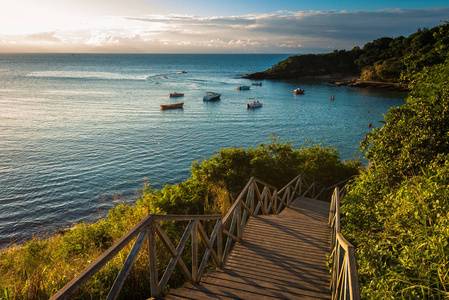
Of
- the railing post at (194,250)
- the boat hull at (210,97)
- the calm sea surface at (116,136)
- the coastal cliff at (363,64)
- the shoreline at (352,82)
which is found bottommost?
the calm sea surface at (116,136)

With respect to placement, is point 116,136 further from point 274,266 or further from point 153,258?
point 153,258

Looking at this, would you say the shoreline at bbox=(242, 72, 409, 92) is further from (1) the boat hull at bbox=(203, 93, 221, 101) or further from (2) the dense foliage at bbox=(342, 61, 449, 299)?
(2) the dense foliage at bbox=(342, 61, 449, 299)

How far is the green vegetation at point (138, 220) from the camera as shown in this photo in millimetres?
5125

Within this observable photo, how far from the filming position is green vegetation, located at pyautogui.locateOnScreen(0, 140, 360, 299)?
16.8 ft

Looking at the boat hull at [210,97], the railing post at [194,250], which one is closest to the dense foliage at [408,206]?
Result: the railing post at [194,250]

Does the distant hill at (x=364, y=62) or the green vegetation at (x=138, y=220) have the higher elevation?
the distant hill at (x=364, y=62)

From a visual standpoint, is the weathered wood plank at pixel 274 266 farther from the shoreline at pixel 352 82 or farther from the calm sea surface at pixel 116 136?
the shoreline at pixel 352 82

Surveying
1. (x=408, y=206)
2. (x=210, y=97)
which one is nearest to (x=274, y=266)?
(x=408, y=206)

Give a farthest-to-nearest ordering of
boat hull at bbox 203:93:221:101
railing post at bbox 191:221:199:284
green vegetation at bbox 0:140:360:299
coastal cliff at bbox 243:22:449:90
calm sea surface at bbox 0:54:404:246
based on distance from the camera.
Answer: coastal cliff at bbox 243:22:449:90 → boat hull at bbox 203:93:221:101 → calm sea surface at bbox 0:54:404:246 → green vegetation at bbox 0:140:360:299 → railing post at bbox 191:221:199:284

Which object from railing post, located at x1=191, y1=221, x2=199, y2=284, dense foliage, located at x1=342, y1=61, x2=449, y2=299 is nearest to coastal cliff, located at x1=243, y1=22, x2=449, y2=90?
dense foliage, located at x1=342, y1=61, x2=449, y2=299

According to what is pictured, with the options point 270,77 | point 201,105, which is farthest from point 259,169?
point 270,77

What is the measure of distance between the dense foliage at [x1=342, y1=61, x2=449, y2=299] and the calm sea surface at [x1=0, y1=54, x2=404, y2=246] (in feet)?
56.1

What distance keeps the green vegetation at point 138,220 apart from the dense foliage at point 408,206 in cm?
396

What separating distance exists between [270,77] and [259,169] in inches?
3780
